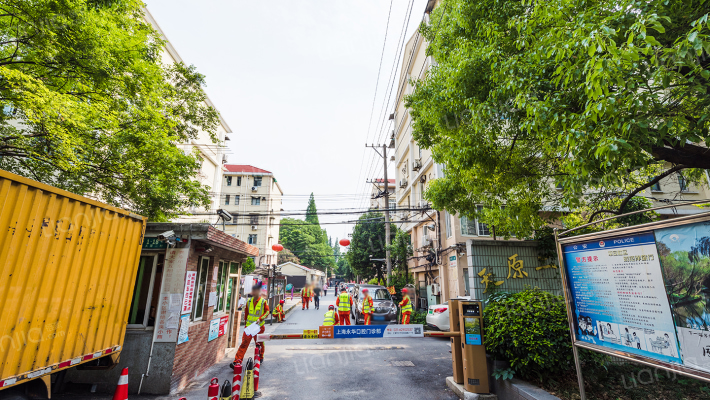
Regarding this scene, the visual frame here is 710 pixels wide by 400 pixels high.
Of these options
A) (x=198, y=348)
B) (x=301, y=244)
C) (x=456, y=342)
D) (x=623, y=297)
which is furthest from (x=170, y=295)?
(x=301, y=244)

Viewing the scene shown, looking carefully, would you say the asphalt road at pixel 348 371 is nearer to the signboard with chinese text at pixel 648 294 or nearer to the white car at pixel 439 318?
the white car at pixel 439 318

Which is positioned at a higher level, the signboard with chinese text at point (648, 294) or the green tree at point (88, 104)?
the green tree at point (88, 104)

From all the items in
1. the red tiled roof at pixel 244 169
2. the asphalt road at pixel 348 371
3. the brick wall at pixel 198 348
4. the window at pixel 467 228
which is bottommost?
the asphalt road at pixel 348 371

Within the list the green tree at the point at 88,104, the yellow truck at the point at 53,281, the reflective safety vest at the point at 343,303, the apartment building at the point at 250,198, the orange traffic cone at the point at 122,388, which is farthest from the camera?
the apartment building at the point at 250,198

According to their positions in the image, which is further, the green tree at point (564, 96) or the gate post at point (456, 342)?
the gate post at point (456, 342)

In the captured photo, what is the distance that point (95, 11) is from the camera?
6.21 m

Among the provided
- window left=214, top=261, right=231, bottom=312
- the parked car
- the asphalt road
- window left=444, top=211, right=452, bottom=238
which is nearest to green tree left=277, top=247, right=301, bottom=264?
the parked car

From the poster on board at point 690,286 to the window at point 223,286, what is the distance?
8.49 metres

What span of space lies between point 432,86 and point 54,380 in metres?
9.64

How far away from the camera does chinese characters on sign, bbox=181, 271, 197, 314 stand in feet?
19.2

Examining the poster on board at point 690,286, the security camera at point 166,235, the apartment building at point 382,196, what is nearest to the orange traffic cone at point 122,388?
the security camera at point 166,235

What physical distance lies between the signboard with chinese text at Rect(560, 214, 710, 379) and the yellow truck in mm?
6160

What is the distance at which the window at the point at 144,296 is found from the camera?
584 cm

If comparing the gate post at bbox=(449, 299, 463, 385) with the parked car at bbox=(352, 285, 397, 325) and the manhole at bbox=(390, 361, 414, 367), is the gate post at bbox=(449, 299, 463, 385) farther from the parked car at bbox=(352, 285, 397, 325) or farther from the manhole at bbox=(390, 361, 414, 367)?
the parked car at bbox=(352, 285, 397, 325)
